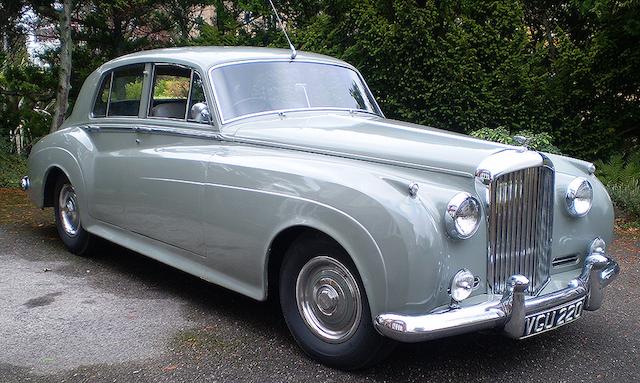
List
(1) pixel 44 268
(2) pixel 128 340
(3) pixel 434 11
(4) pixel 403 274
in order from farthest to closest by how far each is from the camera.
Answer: (3) pixel 434 11 → (1) pixel 44 268 → (2) pixel 128 340 → (4) pixel 403 274

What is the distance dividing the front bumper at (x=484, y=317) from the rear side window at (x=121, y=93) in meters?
3.09

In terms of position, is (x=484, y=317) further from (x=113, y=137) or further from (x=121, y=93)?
(x=121, y=93)

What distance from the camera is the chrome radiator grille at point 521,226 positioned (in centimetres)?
331

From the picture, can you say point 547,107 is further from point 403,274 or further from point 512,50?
point 403,274

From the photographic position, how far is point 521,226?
344 cm

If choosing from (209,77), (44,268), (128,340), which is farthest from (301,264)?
(44,268)

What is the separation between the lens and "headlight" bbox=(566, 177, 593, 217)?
12.2 ft

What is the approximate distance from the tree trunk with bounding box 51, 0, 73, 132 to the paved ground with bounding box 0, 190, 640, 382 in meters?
5.32

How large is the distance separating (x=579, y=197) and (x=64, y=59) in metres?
8.45

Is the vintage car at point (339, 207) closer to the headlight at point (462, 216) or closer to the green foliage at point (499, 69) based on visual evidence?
the headlight at point (462, 216)

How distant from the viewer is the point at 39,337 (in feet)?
13.0

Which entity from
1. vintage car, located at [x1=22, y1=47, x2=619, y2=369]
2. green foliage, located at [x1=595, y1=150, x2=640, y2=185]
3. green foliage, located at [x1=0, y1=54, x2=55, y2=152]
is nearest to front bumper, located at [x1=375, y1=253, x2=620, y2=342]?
vintage car, located at [x1=22, y1=47, x2=619, y2=369]

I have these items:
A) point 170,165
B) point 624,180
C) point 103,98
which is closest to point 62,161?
point 103,98

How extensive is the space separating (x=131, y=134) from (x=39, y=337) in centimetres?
177
